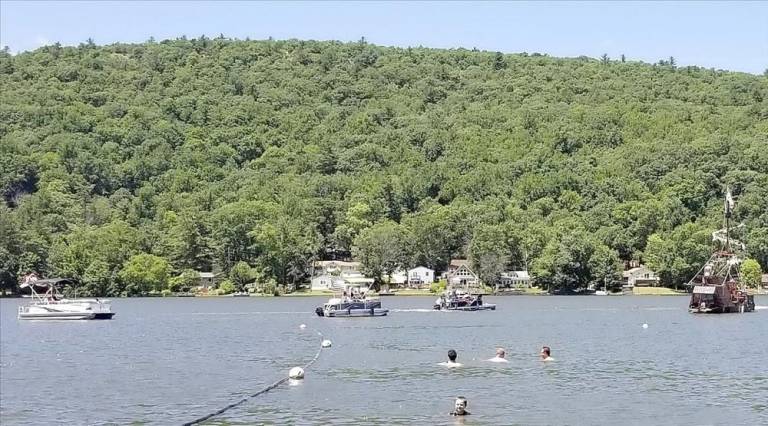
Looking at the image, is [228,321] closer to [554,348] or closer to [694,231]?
[554,348]

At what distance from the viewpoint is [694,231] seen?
185250 mm

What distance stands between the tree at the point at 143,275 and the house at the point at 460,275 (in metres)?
46.9

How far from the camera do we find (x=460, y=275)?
188625mm

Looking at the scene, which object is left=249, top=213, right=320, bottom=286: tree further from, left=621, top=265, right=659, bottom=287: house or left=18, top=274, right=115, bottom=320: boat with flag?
left=18, top=274, right=115, bottom=320: boat with flag

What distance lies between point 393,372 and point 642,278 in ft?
459

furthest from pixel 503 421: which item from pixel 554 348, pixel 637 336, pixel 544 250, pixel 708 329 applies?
pixel 544 250

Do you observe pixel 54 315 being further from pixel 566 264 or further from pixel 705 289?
pixel 566 264

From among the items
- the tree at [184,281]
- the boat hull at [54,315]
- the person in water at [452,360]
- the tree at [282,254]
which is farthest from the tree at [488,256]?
the person in water at [452,360]

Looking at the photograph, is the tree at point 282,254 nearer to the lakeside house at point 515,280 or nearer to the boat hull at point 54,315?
the lakeside house at point 515,280

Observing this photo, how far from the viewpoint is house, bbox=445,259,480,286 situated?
591 ft

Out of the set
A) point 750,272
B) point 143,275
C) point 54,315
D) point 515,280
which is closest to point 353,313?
point 54,315

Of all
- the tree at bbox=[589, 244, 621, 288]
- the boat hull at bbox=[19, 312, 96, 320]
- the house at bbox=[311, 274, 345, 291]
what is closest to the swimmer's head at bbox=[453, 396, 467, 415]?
the boat hull at bbox=[19, 312, 96, 320]

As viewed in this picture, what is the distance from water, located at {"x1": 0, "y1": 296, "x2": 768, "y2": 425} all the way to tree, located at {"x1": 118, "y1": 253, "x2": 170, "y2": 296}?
261 ft

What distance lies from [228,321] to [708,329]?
4425 centimetres
